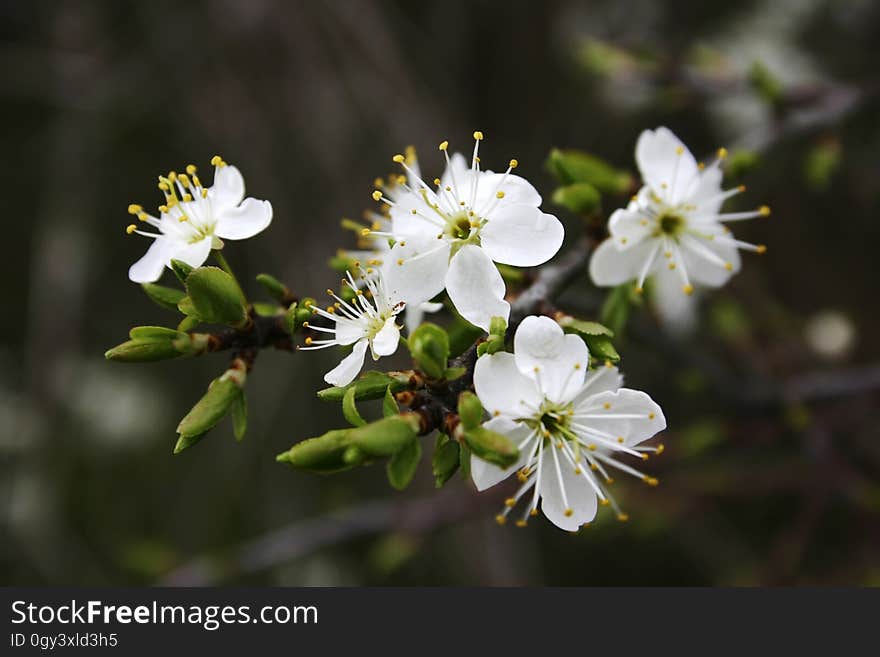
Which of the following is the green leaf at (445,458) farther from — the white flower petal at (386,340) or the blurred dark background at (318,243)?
the blurred dark background at (318,243)

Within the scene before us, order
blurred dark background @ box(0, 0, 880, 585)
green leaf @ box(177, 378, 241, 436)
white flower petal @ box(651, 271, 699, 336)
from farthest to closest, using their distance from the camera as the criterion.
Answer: blurred dark background @ box(0, 0, 880, 585), white flower petal @ box(651, 271, 699, 336), green leaf @ box(177, 378, 241, 436)

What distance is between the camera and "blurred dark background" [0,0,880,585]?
2.12 m

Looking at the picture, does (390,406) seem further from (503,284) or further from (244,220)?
(244,220)

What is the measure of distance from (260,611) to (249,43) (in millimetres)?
2035

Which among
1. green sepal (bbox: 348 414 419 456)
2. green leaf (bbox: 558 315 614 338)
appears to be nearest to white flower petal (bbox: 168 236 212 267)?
green sepal (bbox: 348 414 419 456)

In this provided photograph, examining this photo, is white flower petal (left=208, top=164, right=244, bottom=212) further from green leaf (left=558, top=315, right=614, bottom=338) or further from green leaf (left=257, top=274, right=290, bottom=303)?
green leaf (left=558, top=315, right=614, bottom=338)

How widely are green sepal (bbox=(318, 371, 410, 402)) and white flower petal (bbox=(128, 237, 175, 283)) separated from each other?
288 mm

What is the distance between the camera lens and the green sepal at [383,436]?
77 cm

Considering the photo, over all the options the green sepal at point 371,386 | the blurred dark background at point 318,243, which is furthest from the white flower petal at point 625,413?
the blurred dark background at point 318,243

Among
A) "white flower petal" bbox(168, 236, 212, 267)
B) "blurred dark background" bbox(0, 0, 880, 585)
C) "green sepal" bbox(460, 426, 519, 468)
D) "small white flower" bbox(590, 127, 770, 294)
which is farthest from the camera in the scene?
"blurred dark background" bbox(0, 0, 880, 585)

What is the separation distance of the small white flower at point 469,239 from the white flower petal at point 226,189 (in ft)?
0.66

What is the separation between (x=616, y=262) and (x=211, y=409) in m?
0.56

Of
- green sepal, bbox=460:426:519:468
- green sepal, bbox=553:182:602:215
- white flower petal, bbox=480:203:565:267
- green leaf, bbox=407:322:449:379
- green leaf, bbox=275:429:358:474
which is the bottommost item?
green sepal, bbox=460:426:519:468

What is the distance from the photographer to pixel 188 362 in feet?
8.87
